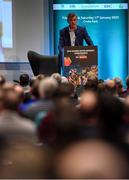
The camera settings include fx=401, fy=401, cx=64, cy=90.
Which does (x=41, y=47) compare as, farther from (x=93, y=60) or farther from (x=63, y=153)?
(x=63, y=153)

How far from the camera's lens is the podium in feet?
20.7

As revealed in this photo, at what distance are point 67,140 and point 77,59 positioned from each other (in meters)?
3.97

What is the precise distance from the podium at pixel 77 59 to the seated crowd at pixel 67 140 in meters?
3.35

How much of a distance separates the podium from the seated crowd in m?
3.35

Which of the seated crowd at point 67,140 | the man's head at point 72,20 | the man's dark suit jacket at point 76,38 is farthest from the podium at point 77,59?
the seated crowd at point 67,140

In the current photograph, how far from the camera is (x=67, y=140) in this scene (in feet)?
8.05

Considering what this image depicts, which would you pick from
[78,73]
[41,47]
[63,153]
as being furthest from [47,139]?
[41,47]

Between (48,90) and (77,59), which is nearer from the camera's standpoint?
(48,90)

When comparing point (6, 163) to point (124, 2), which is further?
point (124, 2)

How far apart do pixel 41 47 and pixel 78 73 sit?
81.5 inches

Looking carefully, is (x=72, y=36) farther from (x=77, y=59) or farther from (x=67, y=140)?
(x=67, y=140)

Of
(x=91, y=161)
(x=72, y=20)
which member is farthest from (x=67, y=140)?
(x=72, y=20)

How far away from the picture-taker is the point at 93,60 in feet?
21.1

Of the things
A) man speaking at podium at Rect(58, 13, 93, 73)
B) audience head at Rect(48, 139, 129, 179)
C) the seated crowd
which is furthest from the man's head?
audience head at Rect(48, 139, 129, 179)
